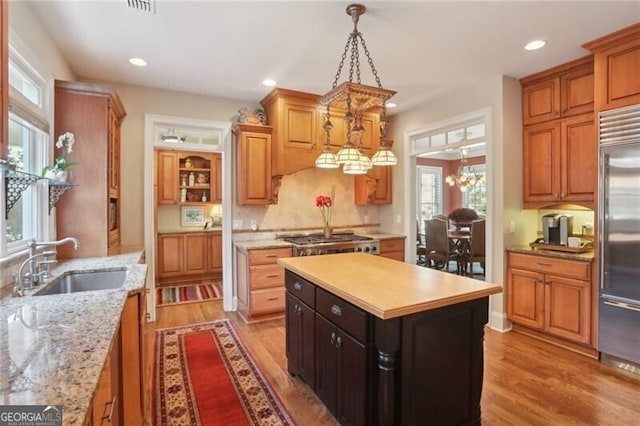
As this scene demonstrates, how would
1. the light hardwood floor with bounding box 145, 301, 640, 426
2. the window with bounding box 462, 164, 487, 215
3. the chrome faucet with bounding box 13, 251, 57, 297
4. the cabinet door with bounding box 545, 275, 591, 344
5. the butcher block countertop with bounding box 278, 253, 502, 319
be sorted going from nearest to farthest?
the butcher block countertop with bounding box 278, 253, 502, 319 → the chrome faucet with bounding box 13, 251, 57, 297 → the light hardwood floor with bounding box 145, 301, 640, 426 → the cabinet door with bounding box 545, 275, 591, 344 → the window with bounding box 462, 164, 487, 215

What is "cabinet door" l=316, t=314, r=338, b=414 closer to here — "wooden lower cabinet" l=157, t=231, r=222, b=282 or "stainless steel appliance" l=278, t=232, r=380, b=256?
"stainless steel appliance" l=278, t=232, r=380, b=256

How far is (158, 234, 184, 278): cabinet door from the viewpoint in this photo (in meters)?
5.72

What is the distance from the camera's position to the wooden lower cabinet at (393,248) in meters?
4.69

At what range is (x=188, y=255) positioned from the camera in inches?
232

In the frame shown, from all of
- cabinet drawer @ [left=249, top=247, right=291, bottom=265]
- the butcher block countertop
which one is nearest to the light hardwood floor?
cabinet drawer @ [left=249, top=247, right=291, bottom=265]

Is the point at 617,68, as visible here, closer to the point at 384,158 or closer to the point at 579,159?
the point at 579,159

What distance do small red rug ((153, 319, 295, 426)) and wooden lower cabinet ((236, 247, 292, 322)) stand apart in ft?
1.51

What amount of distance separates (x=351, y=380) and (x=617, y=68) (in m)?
3.26

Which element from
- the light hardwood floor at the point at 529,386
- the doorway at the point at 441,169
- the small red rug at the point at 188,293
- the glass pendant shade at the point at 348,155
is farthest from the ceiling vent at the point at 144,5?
the small red rug at the point at 188,293

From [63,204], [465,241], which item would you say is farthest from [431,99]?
[63,204]

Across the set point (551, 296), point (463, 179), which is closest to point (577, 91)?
point (551, 296)

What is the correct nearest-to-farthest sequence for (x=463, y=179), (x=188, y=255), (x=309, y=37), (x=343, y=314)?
(x=343, y=314) < (x=309, y=37) < (x=188, y=255) < (x=463, y=179)

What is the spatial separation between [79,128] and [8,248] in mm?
1271

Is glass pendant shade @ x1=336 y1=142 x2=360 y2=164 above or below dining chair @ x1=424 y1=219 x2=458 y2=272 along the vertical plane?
above
